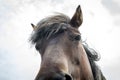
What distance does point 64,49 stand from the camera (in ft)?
20.9

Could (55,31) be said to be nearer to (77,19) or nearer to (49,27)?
(49,27)

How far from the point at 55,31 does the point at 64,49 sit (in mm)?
641

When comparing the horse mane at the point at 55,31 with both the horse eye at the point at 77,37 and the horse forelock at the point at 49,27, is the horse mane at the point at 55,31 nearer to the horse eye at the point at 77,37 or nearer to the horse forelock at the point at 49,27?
the horse forelock at the point at 49,27

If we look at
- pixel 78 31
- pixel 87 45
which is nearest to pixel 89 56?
pixel 87 45

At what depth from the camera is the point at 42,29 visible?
6.97 meters

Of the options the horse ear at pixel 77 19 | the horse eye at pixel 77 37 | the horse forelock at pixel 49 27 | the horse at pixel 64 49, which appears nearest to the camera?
the horse at pixel 64 49

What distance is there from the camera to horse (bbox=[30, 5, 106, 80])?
5699 millimetres

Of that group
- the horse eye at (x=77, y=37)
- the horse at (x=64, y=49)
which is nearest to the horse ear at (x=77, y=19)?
the horse at (x=64, y=49)

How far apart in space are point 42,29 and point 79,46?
1088mm

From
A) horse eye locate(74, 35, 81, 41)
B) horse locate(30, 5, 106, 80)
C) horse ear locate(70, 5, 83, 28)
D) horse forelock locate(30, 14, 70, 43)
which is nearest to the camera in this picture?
horse locate(30, 5, 106, 80)

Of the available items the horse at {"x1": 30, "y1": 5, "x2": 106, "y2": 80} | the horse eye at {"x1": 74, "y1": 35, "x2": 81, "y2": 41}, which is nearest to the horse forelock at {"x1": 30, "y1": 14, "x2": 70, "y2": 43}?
the horse at {"x1": 30, "y1": 5, "x2": 106, "y2": 80}

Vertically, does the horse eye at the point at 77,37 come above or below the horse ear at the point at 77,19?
below

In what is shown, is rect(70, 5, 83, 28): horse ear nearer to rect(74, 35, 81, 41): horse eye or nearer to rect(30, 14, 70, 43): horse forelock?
rect(30, 14, 70, 43): horse forelock

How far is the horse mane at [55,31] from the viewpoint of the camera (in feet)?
22.4
